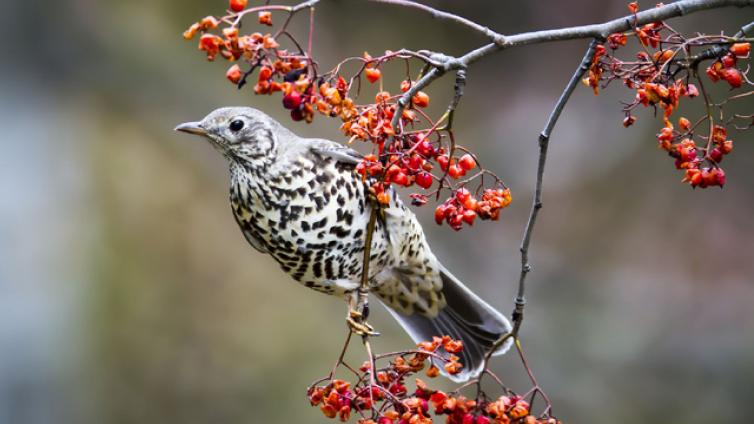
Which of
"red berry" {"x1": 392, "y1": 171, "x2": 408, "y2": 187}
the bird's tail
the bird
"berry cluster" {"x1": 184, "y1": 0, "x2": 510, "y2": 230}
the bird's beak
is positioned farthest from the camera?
the bird's tail

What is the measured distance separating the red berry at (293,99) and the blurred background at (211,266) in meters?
2.86

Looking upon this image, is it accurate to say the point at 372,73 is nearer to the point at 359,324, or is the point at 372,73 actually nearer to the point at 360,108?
the point at 360,108

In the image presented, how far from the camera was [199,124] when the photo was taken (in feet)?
7.44

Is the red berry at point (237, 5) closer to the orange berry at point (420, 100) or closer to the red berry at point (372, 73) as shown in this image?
the red berry at point (372, 73)

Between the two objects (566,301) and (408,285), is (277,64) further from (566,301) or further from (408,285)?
(566,301)

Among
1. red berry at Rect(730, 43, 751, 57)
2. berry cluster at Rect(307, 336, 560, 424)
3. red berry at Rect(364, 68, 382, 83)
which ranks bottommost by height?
berry cluster at Rect(307, 336, 560, 424)

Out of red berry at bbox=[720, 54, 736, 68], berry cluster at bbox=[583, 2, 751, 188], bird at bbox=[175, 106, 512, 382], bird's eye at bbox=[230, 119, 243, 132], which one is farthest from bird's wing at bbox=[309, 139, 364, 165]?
red berry at bbox=[720, 54, 736, 68]

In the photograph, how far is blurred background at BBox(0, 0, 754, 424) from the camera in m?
4.31

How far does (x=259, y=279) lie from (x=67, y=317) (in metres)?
0.82

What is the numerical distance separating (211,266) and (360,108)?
2.89m

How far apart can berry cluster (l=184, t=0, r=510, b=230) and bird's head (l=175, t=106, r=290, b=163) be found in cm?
64

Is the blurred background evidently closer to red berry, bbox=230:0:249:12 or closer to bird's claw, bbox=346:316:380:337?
bird's claw, bbox=346:316:380:337

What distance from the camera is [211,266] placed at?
4512mm

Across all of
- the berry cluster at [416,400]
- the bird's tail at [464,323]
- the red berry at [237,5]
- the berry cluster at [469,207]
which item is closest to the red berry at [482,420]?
the berry cluster at [416,400]
